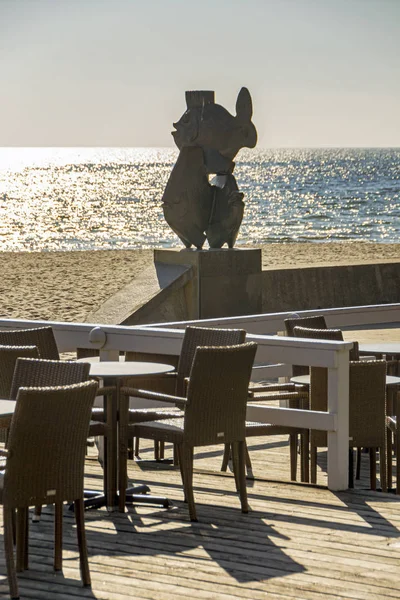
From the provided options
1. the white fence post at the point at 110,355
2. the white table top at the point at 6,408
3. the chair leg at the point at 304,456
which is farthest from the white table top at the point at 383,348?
the white table top at the point at 6,408

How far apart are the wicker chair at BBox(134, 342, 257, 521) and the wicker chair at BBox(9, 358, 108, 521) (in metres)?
0.64

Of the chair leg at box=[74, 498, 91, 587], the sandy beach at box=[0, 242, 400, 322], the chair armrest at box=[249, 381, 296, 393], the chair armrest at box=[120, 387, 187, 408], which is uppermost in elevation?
the chair armrest at box=[120, 387, 187, 408]

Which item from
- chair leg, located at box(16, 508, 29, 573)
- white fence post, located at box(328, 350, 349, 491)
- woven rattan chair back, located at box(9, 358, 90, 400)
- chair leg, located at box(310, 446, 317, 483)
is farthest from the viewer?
chair leg, located at box(310, 446, 317, 483)

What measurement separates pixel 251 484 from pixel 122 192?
262 ft

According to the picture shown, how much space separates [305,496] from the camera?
607cm

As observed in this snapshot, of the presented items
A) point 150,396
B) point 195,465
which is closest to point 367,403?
point 150,396

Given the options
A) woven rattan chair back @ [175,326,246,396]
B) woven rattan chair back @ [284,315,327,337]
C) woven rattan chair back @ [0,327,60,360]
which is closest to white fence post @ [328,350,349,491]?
woven rattan chair back @ [175,326,246,396]

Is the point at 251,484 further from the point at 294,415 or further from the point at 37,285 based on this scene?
the point at 37,285

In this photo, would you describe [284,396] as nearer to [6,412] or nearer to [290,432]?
[290,432]

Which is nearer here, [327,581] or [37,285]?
[327,581]

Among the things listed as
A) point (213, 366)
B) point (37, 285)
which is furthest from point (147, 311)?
point (37, 285)

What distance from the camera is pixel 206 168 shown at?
14016 millimetres

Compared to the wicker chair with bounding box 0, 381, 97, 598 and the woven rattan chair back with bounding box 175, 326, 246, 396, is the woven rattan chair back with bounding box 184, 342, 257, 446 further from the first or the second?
the wicker chair with bounding box 0, 381, 97, 598

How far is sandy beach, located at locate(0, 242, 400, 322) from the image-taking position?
20.4m
